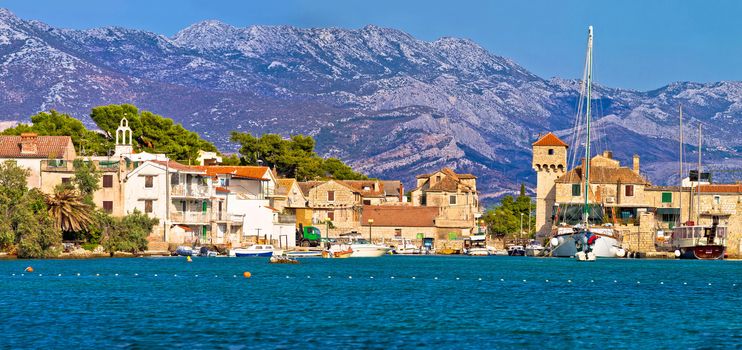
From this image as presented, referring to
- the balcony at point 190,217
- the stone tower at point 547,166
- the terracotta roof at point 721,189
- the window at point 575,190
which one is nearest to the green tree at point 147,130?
the balcony at point 190,217

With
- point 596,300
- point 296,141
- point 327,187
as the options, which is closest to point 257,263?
point 596,300

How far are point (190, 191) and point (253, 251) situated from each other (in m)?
7.14

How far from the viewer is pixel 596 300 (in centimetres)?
6038

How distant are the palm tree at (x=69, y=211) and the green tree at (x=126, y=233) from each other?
1985 millimetres

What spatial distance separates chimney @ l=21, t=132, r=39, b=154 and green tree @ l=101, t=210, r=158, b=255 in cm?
1005

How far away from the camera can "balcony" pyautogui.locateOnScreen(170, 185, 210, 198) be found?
361ft

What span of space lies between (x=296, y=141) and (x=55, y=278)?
99.6 metres

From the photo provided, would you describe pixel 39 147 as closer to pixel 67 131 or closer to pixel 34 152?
pixel 34 152

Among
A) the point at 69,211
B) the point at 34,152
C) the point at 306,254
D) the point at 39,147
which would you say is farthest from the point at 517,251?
the point at 69,211

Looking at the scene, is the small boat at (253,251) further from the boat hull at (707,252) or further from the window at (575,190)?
the window at (575,190)

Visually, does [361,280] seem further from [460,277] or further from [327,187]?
[327,187]

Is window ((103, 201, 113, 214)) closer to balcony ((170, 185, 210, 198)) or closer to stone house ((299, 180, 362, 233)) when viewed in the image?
balcony ((170, 185, 210, 198))

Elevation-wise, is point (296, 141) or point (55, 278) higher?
point (296, 141)

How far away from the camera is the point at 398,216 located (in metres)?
146
